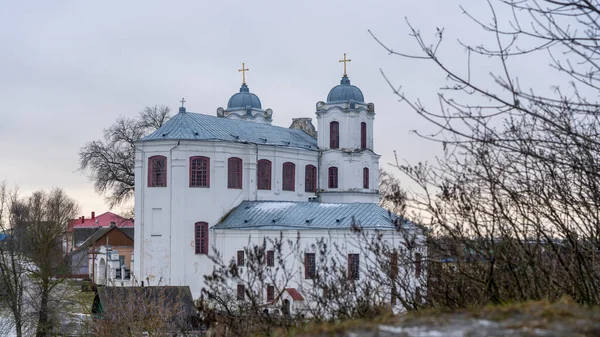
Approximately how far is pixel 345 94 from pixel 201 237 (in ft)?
42.7

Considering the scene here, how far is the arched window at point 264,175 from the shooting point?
43.2 meters

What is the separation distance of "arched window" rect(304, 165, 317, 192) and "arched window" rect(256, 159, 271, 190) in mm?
3204

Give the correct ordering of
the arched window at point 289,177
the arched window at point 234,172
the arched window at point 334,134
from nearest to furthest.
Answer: the arched window at point 234,172 < the arched window at point 289,177 < the arched window at point 334,134

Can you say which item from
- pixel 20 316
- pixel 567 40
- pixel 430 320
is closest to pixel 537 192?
pixel 567 40

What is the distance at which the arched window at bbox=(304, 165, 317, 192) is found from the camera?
152ft

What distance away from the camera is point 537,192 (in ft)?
33.0

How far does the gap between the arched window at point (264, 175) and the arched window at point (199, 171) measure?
3.15 meters

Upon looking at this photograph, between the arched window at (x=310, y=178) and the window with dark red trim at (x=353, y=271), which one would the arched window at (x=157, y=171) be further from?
the window with dark red trim at (x=353, y=271)

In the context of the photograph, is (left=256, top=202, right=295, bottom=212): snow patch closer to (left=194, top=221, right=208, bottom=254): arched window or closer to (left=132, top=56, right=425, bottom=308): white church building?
(left=132, top=56, right=425, bottom=308): white church building

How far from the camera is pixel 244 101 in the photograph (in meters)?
53.6

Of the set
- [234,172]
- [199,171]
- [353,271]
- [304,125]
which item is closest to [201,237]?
[199,171]

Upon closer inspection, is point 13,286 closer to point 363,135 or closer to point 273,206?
point 273,206

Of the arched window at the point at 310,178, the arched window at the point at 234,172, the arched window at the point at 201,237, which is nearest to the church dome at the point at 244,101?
the arched window at the point at 310,178

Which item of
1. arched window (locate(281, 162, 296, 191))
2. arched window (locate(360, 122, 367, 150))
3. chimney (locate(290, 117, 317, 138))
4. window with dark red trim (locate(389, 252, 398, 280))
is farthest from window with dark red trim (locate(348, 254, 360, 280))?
chimney (locate(290, 117, 317, 138))
